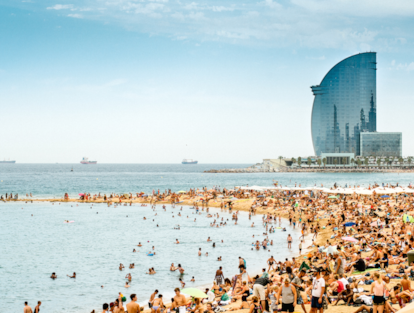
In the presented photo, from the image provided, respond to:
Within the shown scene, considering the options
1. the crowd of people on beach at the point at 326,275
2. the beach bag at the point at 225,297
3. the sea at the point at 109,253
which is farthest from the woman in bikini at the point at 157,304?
the sea at the point at 109,253

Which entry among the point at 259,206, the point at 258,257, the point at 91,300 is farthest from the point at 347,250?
the point at 259,206

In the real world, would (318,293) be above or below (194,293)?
above

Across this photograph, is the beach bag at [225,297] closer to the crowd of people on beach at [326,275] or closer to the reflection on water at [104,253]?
the crowd of people on beach at [326,275]

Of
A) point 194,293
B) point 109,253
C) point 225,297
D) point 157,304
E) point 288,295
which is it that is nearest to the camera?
point 288,295

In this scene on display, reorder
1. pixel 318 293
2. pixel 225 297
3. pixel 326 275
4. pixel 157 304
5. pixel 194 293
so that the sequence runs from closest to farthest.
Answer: pixel 318 293, pixel 194 293, pixel 326 275, pixel 157 304, pixel 225 297

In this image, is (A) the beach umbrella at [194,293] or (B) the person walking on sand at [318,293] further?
(A) the beach umbrella at [194,293]

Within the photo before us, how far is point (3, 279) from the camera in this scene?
2086 cm

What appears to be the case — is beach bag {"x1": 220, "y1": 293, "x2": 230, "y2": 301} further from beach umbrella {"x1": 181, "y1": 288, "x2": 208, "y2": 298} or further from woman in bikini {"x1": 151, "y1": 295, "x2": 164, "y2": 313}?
woman in bikini {"x1": 151, "y1": 295, "x2": 164, "y2": 313}

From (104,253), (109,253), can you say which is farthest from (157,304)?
(104,253)

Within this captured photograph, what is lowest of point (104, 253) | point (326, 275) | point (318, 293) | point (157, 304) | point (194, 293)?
point (104, 253)

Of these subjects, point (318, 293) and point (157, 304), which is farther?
point (157, 304)

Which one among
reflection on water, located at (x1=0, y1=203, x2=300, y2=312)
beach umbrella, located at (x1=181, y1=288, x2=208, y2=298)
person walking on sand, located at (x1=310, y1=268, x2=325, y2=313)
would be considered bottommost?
reflection on water, located at (x1=0, y1=203, x2=300, y2=312)

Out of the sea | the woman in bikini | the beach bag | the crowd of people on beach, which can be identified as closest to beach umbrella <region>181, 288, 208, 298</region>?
the crowd of people on beach

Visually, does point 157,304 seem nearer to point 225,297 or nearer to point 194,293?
point 194,293
